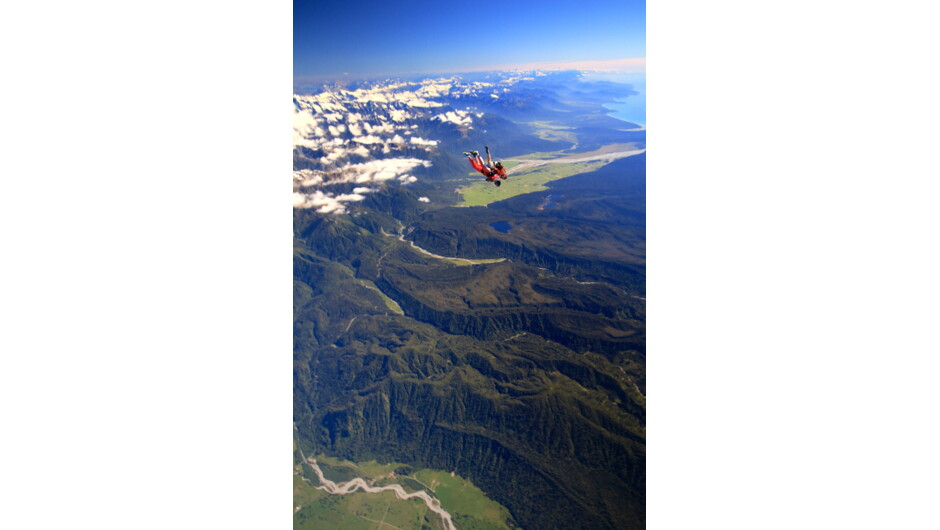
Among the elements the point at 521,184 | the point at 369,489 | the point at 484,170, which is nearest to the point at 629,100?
the point at 521,184

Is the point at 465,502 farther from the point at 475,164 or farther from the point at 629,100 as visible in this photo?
the point at 629,100

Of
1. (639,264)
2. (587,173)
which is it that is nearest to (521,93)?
(587,173)

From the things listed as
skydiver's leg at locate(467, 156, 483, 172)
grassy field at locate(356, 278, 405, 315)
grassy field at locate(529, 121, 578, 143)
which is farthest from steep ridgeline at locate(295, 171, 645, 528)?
skydiver's leg at locate(467, 156, 483, 172)

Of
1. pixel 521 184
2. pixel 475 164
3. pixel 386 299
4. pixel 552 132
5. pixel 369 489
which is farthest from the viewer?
pixel 386 299

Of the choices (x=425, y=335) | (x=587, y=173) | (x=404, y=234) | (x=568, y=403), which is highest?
(x=587, y=173)

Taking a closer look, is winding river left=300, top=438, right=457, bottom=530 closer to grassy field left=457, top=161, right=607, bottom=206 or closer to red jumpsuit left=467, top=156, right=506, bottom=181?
grassy field left=457, top=161, right=607, bottom=206

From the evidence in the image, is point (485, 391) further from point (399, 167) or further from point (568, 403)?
point (399, 167)
